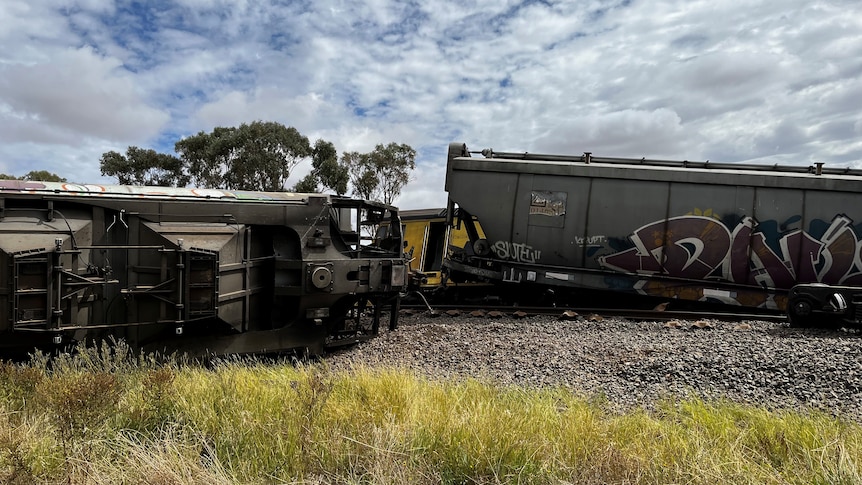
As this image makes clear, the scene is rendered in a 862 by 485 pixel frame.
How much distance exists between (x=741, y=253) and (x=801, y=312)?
2463 mm

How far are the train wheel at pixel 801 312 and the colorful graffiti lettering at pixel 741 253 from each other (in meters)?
2.24

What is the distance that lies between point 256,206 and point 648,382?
4797 mm

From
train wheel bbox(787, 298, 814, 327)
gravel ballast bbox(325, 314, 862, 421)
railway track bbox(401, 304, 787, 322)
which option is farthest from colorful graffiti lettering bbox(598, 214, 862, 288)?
train wheel bbox(787, 298, 814, 327)

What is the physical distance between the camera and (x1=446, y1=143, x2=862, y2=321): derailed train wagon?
9234 millimetres

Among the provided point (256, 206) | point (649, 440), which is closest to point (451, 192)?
point (256, 206)

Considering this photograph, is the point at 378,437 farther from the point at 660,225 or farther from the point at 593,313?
the point at 660,225

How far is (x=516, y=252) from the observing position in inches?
413

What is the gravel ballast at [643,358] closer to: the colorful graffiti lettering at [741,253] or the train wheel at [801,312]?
the train wheel at [801,312]

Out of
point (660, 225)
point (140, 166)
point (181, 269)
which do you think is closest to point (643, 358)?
point (660, 225)

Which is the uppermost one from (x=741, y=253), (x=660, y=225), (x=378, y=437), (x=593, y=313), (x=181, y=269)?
(x=660, y=225)

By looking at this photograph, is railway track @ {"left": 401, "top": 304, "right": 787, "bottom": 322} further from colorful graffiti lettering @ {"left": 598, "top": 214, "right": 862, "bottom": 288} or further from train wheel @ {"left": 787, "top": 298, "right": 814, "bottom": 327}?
train wheel @ {"left": 787, "top": 298, "right": 814, "bottom": 327}

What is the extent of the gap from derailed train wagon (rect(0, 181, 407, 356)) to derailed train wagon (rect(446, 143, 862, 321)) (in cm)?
426

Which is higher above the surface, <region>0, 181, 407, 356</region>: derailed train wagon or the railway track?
<region>0, 181, 407, 356</region>: derailed train wagon

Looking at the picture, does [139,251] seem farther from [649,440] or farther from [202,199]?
[649,440]
